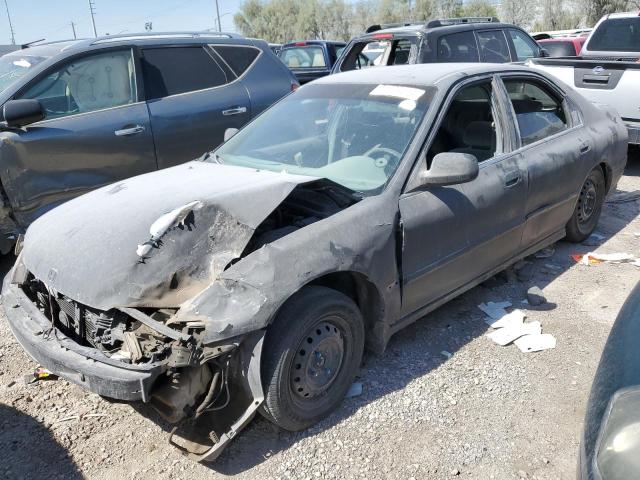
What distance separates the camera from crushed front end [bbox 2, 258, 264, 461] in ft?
7.47

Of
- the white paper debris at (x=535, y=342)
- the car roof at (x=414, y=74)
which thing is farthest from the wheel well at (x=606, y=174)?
the white paper debris at (x=535, y=342)

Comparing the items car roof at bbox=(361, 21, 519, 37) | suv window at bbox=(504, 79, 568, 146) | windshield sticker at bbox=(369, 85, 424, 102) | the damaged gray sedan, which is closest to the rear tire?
suv window at bbox=(504, 79, 568, 146)

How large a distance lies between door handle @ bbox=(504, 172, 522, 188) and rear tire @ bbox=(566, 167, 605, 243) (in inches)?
50.3

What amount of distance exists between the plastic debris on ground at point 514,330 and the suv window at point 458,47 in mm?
4526

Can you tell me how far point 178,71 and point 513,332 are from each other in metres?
4.00

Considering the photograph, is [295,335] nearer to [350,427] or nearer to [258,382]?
[258,382]

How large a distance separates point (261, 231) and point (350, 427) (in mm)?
1095

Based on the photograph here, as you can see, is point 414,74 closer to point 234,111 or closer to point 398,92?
point 398,92

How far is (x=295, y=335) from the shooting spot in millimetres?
2559

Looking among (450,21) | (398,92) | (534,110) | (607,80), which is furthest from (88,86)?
(607,80)

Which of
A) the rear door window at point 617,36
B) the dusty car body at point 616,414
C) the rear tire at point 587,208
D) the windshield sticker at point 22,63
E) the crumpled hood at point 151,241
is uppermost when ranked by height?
the windshield sticker at point 22,63

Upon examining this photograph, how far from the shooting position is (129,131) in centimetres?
500

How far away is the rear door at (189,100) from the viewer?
17.3 ft

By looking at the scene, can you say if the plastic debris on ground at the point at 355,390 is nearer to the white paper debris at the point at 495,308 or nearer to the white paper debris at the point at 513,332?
the white paper debris at the point at 513,332
